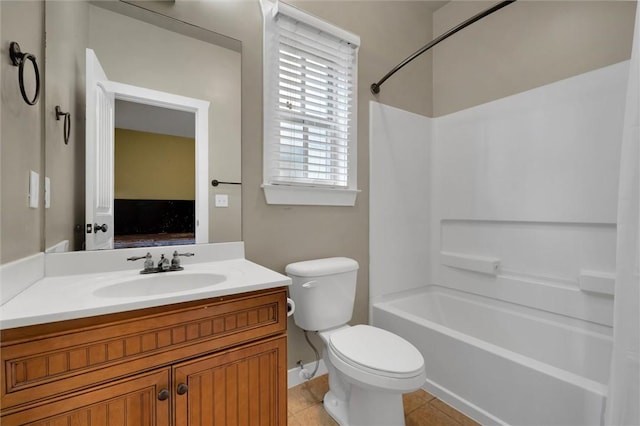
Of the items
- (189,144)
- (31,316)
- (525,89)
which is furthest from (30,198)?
(525,89)

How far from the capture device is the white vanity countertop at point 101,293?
739 millimetres

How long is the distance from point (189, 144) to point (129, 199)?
1.24 feet

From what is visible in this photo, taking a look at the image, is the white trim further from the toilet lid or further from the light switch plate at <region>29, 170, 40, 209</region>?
the toilet lid

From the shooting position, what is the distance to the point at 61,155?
3.82ft

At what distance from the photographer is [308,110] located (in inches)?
70.0

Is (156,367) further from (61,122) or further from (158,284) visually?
(61,122)

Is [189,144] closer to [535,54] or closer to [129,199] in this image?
[129,199]

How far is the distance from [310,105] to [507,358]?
1.70 meters

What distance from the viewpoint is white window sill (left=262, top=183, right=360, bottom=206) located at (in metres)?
1.67

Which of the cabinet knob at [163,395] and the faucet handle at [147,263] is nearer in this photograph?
the cabinet knob at [163,395]

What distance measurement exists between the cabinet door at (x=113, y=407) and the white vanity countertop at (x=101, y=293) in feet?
0.73

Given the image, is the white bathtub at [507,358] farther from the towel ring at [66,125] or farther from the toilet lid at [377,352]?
the towel ring at [66,125]

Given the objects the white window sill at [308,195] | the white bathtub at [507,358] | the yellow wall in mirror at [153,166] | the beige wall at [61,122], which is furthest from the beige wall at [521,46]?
the beige wall at [61,122]

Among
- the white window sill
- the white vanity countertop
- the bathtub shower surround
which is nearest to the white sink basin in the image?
the white vanity countertop
